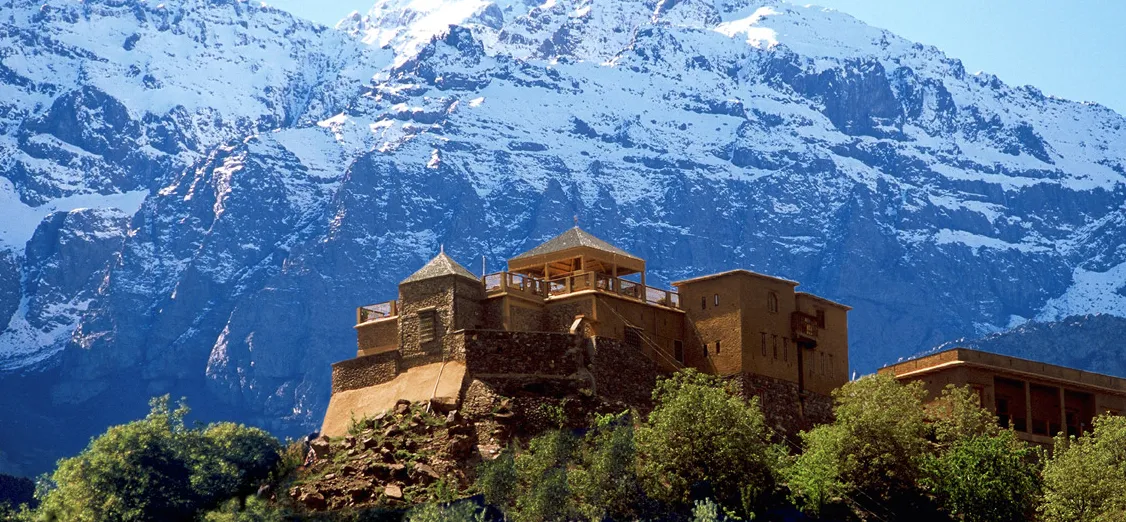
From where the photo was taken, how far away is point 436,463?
89.8 meters

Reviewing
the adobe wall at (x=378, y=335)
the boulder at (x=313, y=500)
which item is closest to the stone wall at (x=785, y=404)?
the adobe wall at (x=378, y=335)

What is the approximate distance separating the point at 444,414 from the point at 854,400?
22384mm

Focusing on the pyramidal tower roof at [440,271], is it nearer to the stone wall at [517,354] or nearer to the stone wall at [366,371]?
the stone wall at [366,371]

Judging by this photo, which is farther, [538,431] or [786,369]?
[786,369]

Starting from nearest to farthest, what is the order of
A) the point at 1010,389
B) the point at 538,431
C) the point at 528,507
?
the point at 528,507 → the point at 538,431 → the point at 1010,389

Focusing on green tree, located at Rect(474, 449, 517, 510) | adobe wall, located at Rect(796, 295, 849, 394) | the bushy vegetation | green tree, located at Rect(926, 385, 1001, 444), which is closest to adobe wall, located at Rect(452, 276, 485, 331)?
the bushy vegetation

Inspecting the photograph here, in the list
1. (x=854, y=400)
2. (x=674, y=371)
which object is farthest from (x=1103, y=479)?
(x=674, y=371)

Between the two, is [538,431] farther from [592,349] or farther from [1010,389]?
[1010,389]

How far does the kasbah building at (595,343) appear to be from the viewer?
94750 millimetres

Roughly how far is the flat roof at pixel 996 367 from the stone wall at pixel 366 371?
28252mm

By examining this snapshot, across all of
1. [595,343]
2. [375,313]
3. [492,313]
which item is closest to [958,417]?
[595,343]

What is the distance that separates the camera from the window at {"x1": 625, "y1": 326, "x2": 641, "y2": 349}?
328 feet

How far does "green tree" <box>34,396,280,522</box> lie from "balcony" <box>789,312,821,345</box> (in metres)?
29.6

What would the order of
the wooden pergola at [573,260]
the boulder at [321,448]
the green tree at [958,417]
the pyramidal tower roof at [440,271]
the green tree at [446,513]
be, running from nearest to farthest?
the green tree at [446,513], the boulder at [321,448], the pyramidal tower roof at [440,271], the green tree at [958,417], the wooden pergola at [573,260]
